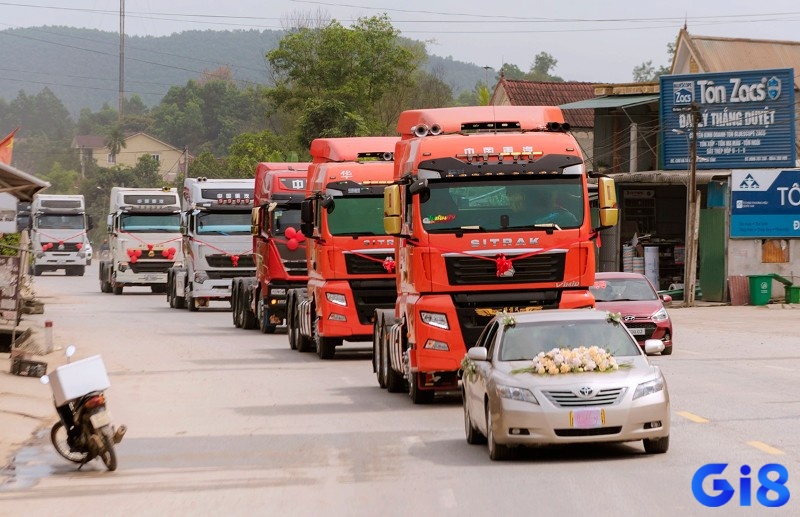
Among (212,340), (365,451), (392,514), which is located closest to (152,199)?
(212,340)

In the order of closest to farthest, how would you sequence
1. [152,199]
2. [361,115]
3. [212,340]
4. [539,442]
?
[539,442]
[212,340]
[152,199]
[361,115]

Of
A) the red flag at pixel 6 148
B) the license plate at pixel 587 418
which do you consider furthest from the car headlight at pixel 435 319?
the red flag at pixel 6 148

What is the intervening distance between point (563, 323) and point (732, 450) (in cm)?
207

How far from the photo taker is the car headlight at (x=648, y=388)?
12.7 meters

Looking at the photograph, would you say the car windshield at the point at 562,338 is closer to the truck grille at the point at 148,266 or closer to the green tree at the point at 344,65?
the truck grille at the point at 148,266

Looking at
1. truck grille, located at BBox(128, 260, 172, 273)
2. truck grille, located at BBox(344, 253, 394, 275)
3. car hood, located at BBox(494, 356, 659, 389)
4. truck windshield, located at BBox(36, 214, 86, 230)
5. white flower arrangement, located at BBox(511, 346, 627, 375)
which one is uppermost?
truck windshield, located at BBox(36, 214, 86, 230)

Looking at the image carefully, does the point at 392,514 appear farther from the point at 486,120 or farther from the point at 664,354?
the point at 664,354

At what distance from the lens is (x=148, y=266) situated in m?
54.2

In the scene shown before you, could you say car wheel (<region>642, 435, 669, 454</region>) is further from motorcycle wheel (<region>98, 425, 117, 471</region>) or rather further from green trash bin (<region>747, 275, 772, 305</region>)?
green trash bin (<region>747, 275, 772, 305</region>)

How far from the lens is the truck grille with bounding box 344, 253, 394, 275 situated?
24.7 metres

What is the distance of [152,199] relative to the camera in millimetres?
53438

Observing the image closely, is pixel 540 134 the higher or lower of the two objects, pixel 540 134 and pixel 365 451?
the higher

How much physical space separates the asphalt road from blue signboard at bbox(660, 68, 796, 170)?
23.1 m

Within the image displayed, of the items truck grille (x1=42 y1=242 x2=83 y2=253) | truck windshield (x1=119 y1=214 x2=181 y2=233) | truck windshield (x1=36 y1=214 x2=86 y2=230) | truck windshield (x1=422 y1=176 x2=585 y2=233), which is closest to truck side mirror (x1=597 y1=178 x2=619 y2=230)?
truck windshield (x1=422 y1=176 x2=585 y2=233)
